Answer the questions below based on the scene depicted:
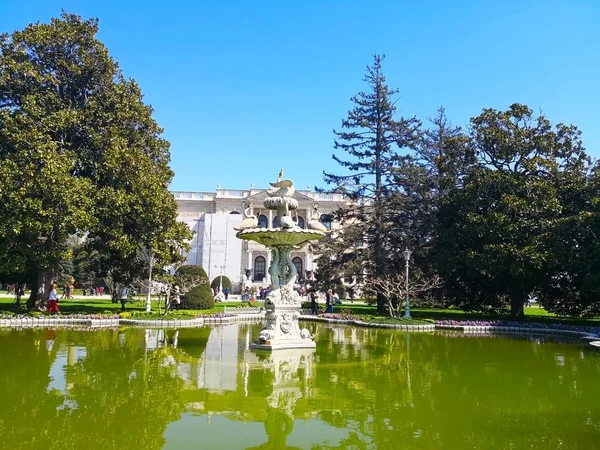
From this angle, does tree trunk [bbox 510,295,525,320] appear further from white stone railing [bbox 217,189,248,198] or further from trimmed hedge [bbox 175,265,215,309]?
white stone railing [bbox 217,189,248,198]

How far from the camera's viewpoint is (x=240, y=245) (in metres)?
50.9

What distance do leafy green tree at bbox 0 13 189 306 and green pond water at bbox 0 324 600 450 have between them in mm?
6697

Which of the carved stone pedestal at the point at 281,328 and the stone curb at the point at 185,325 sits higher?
the carved stone pedestal at the point at 281,328

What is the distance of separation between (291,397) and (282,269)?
519cm

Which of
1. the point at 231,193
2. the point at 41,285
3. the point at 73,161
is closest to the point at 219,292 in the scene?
the point at 41,285

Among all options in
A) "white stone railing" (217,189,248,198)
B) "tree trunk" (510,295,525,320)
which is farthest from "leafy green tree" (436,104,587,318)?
"white stone railing" (217,189,248,198)

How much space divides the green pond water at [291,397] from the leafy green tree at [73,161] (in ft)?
22.0

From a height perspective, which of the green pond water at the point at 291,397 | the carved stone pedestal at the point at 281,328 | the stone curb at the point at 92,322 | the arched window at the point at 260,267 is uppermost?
the arched window at the point at 260,267

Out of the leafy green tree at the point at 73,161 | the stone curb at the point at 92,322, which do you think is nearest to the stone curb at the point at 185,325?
the stone curb at the point at 92,322

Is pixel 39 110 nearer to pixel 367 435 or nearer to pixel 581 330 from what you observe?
pixel 367 435

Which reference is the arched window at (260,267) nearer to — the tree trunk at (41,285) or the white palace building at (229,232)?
the white palace building at (229,232)

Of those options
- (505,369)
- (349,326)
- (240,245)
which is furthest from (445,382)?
(240,245)

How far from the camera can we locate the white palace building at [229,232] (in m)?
49.8

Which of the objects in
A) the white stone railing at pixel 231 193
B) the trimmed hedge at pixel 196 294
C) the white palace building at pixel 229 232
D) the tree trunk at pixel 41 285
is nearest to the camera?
the tree trunk at pixel 41 285
